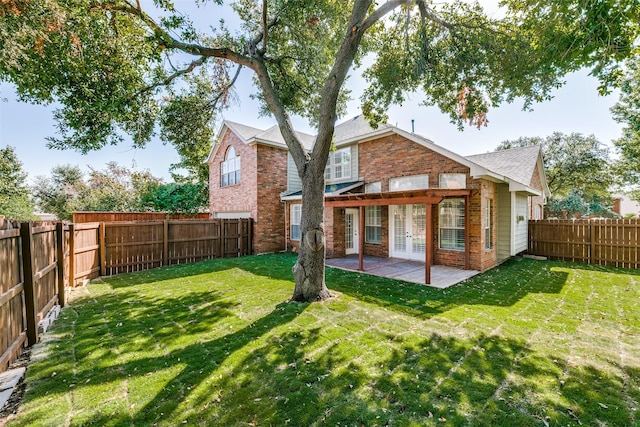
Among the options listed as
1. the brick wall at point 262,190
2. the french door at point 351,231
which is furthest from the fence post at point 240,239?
the french door at point 351,231

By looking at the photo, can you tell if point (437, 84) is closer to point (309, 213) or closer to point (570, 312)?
point (309, 213)

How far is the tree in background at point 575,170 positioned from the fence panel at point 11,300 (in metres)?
27.8

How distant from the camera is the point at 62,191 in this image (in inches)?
1078

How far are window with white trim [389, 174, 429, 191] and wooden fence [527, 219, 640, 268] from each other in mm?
6289

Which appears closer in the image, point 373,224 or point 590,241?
point 590,241

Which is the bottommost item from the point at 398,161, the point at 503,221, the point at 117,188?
the point at 503,221

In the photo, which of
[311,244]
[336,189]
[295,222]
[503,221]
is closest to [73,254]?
[311,244]

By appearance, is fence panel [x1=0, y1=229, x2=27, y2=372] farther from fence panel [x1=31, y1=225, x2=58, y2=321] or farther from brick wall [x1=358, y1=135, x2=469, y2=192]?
brick wall [x1=358, y1=135, x2=469, y2=192]

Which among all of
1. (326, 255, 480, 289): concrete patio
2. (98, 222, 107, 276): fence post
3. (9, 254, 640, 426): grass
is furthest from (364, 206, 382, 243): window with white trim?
(98, 222, 107, 276): fence post

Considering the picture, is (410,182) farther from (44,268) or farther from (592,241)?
(44,268)

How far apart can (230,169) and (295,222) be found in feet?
18.1

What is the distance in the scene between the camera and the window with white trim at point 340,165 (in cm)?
1314

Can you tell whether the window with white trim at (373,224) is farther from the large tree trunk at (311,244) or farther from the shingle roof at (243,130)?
the shingle roof at (243,130)

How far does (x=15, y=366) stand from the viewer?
11.7ft
